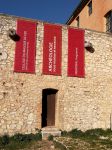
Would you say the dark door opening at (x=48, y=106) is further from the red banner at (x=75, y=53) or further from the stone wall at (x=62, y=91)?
the red banner at (x=75, y=53)

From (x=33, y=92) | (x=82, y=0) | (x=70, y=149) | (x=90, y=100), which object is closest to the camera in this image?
(x=70, y=149)

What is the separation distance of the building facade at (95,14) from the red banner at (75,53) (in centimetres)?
441

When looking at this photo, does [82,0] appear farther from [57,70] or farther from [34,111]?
[34,111]

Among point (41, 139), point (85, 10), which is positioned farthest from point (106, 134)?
point (85, 10)

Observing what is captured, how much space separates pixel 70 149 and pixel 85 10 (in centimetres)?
1395

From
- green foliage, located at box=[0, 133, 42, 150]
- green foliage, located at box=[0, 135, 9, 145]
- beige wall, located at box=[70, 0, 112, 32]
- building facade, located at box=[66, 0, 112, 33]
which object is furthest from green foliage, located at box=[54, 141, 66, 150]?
beige wall, located at box=[70, 0, 112, 32]

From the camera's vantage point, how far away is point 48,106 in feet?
48.0

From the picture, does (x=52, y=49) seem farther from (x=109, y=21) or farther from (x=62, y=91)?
(x=109, y=21)

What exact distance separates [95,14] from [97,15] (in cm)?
34

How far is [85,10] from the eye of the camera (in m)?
22.1

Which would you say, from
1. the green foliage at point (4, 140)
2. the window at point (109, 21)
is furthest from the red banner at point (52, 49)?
the window at point (109, 21)

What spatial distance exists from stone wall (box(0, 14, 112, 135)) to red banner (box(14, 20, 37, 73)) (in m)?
0.24

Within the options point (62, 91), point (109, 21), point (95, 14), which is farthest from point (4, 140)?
point (95, 14)

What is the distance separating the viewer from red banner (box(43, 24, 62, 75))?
14.3m
